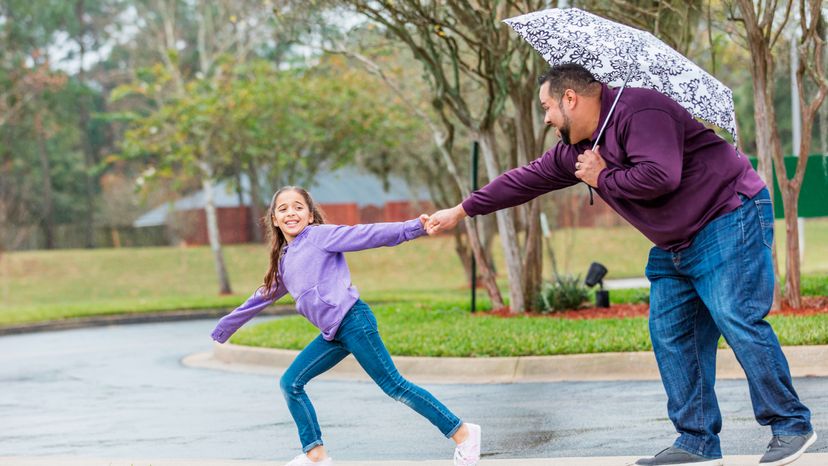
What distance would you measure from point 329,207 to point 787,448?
1842 inches

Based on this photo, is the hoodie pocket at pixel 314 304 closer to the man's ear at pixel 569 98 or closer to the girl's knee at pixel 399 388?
the girl's knee at pixel 399 388

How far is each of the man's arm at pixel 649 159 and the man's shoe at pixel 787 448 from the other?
118cm

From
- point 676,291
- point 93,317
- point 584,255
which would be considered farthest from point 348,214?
point 676,291

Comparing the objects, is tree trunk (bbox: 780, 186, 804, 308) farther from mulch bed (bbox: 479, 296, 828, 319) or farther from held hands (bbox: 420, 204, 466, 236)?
held hands (bbox: 420, 204, 466, 236)

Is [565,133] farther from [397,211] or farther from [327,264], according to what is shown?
[397,211]

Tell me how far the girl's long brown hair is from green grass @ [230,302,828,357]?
200 inches

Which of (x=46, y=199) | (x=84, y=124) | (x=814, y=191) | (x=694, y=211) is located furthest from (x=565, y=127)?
(x=84, y=124)

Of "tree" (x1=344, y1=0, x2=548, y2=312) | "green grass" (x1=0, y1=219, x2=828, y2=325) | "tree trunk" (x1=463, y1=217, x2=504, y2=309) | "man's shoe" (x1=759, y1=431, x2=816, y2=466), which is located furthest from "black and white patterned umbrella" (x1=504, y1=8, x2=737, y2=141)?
"green grass" (x1=0, y1=219, x2=828, y2=325)

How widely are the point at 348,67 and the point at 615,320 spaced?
23.4m

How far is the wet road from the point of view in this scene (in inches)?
271

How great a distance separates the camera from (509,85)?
51.1 ft

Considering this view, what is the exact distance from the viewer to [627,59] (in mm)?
5152

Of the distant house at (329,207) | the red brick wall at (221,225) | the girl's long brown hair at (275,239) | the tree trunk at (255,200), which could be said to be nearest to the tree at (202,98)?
the tree trunk at (255,200)

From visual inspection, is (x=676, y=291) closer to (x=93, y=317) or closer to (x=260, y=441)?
(x=260, y=441)
